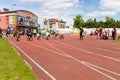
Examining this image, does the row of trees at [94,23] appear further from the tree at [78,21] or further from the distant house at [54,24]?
the distant house at [54,24]

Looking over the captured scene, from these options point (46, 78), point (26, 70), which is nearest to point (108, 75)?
point (46, 78)

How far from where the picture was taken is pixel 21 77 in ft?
28.0

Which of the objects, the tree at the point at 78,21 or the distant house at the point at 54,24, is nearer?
the tree at the point at 78,21

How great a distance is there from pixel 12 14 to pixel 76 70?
6299 centimetres

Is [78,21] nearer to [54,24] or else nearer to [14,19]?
[14,19]

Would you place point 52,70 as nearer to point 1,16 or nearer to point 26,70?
point 26,70

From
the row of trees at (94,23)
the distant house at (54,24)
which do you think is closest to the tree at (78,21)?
the row of trees at (94,23)

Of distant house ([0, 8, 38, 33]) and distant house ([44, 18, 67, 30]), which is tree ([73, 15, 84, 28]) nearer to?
distant house ([0, 8, 38, 33])

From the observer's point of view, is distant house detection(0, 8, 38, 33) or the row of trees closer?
distant house detection(0, 8, 38, 33)

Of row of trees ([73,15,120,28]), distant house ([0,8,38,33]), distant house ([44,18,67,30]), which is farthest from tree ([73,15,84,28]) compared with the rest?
distant house ([44,18,67,30])

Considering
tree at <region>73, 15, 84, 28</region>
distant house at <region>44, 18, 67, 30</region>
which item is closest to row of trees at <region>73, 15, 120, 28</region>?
tree at <region>73, 15, 84, 28</region>

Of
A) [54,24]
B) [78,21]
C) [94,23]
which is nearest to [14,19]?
[78,21]

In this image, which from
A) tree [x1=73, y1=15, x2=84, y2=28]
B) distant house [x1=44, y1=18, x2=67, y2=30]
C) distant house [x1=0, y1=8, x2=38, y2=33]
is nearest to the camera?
distant house [x1=0, y1=8, x2=38, y2=33]

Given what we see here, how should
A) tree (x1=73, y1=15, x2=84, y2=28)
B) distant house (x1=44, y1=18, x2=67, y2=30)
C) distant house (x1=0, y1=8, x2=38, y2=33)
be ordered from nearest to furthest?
distant house (x1=0, y1=8, x2=38, y2=33) < tree (x1=73, y1=15, x2=84, y2=28) < distant house (x1=44, y1=18, x2=67, y2=30)
